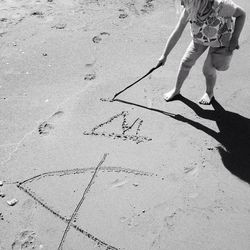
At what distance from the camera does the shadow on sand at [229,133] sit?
2951 millimetres

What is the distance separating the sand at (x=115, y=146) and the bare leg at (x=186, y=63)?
4.4 inches

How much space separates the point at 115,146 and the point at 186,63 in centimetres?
109

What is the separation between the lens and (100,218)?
2.63 m

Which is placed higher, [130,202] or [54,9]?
[54,9]

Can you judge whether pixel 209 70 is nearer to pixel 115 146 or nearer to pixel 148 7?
pixel 115 146

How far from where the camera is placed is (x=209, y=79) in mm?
3398

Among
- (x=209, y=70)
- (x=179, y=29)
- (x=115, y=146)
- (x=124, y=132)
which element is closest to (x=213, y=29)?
(x=179, y=29)

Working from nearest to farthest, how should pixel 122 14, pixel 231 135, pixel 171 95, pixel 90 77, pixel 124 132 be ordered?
pixel 231 135, pixel 124 132, pixel 171 95, pixel 90 77, pixel 122 14

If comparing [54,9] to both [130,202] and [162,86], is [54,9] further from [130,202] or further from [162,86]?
[130,202]

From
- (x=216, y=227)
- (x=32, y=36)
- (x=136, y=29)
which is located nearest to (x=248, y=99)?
(x=216, y=227)

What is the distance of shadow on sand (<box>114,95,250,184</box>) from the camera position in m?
2.95

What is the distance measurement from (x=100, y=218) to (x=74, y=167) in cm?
59

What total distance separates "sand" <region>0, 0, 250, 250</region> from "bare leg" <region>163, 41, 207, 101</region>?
0.11m

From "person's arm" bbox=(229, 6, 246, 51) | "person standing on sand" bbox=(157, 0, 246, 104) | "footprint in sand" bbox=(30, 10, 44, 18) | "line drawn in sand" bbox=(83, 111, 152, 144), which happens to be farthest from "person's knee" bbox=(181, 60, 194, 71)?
"footprint in sand" bbox=(30, 10, 44, 18)
